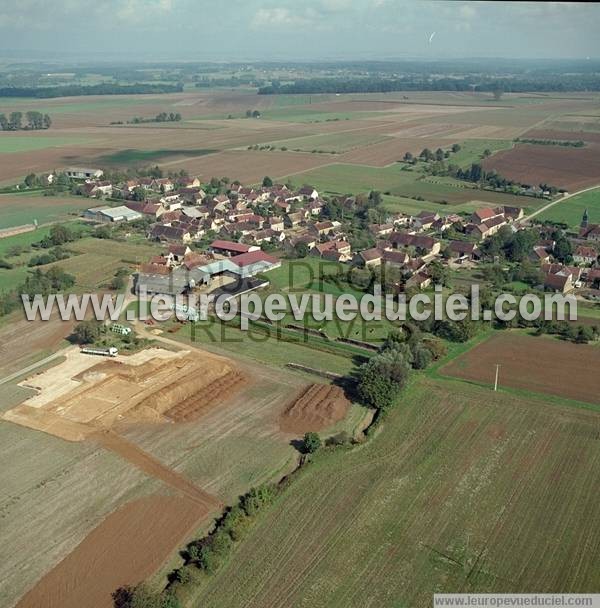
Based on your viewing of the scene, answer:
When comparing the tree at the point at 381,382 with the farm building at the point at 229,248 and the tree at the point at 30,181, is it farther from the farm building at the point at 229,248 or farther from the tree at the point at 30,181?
the tree at the point at 30,181

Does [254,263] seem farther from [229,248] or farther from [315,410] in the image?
[315,410]

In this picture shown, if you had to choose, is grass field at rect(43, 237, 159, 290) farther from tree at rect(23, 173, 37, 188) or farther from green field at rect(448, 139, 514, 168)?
green field at rect(448, 139, 514, 168)

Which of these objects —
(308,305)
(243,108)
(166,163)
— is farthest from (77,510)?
(243,108)

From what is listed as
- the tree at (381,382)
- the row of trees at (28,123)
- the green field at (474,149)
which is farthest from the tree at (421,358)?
the row of trees at (28,123)

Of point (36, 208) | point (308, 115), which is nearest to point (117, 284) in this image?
point (36, 208)

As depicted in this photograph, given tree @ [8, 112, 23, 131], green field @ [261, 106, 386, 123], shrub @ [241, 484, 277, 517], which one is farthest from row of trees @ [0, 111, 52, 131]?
shrub @ [241, 484, 277, 517]

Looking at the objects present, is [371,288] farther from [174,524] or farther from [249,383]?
[174,524]
